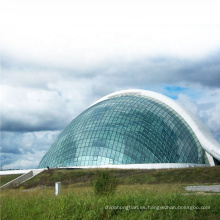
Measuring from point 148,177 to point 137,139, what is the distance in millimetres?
13514

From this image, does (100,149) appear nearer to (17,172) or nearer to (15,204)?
(17,172)

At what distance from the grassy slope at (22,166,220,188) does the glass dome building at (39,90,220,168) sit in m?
7.33

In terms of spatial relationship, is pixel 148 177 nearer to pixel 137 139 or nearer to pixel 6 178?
pixel 137 139

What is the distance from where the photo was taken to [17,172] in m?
43.7

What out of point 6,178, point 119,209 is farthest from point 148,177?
point 6,178

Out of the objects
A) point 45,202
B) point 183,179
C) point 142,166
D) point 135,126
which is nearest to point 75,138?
point 135,126

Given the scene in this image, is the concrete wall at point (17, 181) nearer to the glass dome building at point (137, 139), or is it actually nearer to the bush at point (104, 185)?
the glass dome building at point (137, 139)

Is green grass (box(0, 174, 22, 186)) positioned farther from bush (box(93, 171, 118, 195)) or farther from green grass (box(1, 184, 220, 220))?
green grass (box(1, 184, 220, 220))

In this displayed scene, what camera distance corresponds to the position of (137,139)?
42344 millimetres

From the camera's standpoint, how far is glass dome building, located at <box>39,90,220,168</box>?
41000 mm

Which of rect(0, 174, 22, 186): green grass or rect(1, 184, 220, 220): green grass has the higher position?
rect(0, 174, 22, 186): green grass

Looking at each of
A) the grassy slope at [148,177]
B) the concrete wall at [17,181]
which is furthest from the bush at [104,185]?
the concrete wall at [17,181]

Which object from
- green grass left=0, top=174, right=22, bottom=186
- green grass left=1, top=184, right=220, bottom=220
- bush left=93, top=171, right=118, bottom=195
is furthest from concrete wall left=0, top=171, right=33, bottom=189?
green grass left=1, top=184, right=220, bottom=220

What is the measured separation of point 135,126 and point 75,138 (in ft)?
29.0
